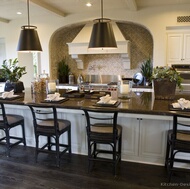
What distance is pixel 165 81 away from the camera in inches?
117

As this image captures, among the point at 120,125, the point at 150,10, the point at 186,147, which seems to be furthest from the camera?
the point at 150,10

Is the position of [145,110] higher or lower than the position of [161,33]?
lower

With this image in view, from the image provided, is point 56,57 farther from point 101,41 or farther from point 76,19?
point 101,41

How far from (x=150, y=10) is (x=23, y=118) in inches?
154

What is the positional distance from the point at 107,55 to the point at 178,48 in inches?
83.3

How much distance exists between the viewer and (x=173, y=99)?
10.0ft

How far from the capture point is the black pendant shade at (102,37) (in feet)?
9.33

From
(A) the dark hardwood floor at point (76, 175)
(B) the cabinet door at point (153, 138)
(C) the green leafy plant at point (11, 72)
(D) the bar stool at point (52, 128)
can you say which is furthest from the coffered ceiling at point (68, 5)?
(A) the dark hardwood floor at point (76, 175)

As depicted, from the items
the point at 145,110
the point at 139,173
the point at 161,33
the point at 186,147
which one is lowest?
the point at 139,173

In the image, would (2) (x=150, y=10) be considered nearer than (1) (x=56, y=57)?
Yes

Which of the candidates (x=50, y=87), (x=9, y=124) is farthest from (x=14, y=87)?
(x=9, y=124)

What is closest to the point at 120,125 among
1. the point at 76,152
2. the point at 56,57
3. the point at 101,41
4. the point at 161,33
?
the point at 76,152

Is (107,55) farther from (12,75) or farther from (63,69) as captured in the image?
(12,75)

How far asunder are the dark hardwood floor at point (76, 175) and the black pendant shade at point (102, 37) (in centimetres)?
172
